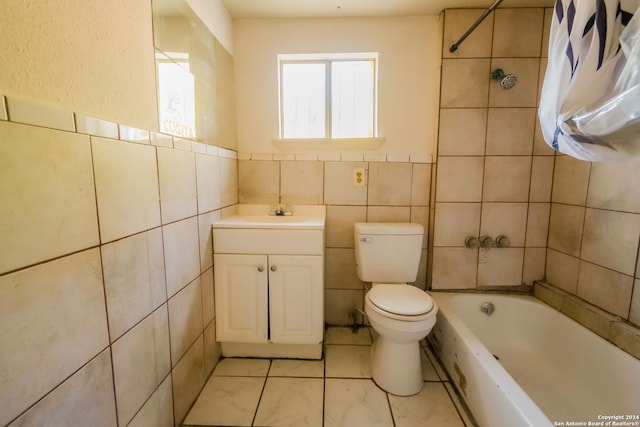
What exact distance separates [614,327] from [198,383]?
6.65 ft

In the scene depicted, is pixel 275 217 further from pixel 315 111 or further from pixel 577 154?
pixel 577 154

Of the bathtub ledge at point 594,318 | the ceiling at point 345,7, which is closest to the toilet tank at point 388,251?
the bathtub ledge at point 594,318

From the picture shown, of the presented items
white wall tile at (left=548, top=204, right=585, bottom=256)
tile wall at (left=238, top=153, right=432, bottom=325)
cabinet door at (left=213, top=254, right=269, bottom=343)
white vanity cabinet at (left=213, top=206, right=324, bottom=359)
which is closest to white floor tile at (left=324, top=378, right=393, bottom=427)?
white vanity cabinet at (left=213, top=206, right=324, bottom=359)

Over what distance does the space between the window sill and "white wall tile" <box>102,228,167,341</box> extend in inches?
41.4

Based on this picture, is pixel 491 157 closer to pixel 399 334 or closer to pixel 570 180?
pixel 570 180

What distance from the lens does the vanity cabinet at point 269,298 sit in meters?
1.48

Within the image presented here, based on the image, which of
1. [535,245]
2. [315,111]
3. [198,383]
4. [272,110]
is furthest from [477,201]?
[198,383]

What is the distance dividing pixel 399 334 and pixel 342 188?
96 cm

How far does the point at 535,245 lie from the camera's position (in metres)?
1.79

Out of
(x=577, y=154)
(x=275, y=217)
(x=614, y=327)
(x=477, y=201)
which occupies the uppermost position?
(x=577, y=154)

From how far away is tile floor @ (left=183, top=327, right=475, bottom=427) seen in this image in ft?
3.99

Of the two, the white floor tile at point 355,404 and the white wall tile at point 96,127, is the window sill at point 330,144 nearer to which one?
the white wall tile at point 96,127

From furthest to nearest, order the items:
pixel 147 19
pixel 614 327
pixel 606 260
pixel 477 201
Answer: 1. pixel 477 201
2. pixel 606 260
3. pixel 614 327
4. pixel 147 19

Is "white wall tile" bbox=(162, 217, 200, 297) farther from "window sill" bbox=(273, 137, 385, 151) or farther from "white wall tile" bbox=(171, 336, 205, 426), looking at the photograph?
Result: "window sill" bbox=(273, 137, 385, 151)
